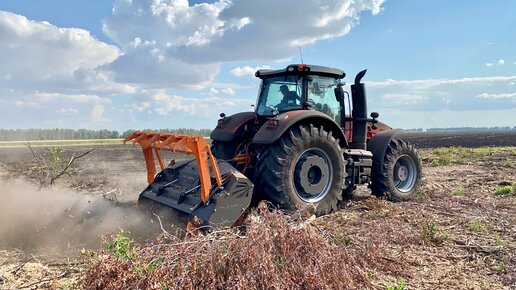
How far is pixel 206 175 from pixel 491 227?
12.8 ft

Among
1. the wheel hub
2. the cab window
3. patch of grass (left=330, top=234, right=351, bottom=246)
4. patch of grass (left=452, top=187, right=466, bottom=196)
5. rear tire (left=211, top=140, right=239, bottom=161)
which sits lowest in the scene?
patch of grass (left=452, top=187, right=466, bottom=196)

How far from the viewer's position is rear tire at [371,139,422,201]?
26.3 ft

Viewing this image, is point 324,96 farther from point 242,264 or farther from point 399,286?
point 242,264

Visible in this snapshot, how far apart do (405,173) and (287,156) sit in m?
3.52

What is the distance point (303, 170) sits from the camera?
21.4ft

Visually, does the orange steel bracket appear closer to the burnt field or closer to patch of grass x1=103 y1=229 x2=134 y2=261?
patch of grass x1=103 y1=229 x2=134 y2=261

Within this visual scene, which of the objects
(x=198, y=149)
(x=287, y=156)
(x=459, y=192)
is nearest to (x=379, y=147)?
(x=459, y=192)

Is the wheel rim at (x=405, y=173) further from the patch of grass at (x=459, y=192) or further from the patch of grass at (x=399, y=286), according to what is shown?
the patch of grass at (x=399, y=286)

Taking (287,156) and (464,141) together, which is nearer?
(287,156)

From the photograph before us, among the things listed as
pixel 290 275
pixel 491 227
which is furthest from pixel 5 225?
pixel 491 227

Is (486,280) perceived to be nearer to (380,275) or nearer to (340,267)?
(380,275)

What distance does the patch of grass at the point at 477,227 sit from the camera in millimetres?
5697

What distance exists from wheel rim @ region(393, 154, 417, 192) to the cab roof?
215cm

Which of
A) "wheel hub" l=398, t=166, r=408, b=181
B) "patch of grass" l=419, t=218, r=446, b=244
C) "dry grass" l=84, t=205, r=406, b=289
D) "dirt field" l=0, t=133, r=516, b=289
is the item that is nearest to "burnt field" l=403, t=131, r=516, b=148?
"wheel hub" l=398, t=166, r=408, b=181
